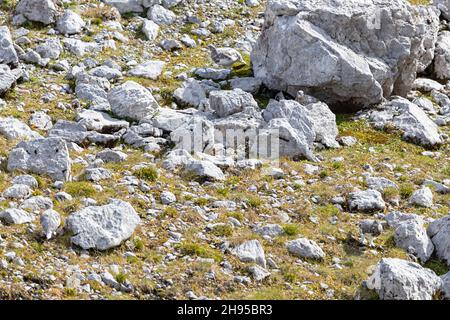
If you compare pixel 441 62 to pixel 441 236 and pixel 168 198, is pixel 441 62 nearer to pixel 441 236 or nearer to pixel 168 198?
pixel 441 236

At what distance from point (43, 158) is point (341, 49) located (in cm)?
1141

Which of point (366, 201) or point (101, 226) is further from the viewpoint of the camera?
point (366, 201)

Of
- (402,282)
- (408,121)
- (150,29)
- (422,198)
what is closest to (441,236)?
(422,198)

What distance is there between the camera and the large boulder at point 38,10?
91.5 ft

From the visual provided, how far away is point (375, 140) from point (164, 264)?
35.1 ft

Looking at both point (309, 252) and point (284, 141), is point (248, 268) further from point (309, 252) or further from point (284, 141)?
point (284, 141)

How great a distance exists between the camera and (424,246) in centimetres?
1678

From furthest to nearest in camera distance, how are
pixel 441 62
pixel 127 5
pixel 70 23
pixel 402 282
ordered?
pixel 127 5, pixel 441 62, pixel 70 23, pixel 402 282

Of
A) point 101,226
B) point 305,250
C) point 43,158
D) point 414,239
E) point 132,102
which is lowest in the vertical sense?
point 132,102

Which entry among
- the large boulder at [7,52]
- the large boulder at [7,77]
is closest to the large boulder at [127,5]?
the large boulder at [7,52]

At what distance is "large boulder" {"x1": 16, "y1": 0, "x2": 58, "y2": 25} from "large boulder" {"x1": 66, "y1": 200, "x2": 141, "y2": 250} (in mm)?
13739

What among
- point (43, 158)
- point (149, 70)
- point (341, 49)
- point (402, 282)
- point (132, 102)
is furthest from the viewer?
point (149, 70)

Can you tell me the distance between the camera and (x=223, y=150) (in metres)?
21.6

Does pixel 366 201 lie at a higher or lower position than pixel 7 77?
higher
